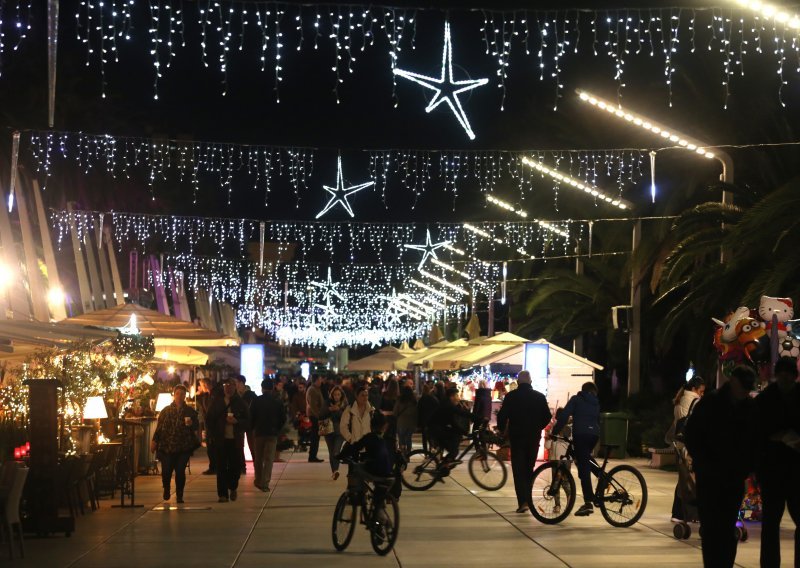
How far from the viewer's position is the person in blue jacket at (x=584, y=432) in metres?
16.4

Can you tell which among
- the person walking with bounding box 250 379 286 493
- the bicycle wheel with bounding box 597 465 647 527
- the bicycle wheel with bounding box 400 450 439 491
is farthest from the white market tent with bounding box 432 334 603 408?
the bicycle wheel with bounding box 597 465 647 527

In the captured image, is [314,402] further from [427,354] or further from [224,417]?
[427,354]

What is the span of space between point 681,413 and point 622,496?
1810 millimetres

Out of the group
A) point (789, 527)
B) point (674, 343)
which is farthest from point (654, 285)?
point (789, 527)

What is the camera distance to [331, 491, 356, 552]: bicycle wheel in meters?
13.6

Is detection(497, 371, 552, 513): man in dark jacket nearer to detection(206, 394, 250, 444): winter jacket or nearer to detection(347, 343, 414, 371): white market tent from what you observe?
detection(206, 394, 250, 444): winter jacket

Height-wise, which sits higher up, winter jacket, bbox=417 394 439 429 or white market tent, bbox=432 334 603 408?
white market tent, bbox=432 334 603 408

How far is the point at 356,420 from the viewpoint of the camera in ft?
63.3

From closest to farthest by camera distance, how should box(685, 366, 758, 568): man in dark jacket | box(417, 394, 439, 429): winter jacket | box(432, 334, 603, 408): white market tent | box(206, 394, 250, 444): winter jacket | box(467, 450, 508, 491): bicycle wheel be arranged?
box(685, 366, 758, 568): man in dark jacket
box(206, 394, 250, 444): winter jacket
box(467, 450, 508, 491): bicycle wheel
box(417, 394, 439, 429): winter jacket
box(432, 334, 603, 408): white market tent

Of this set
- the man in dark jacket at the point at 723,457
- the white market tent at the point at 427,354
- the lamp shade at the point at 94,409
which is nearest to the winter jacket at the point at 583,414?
the man in dark jacket at the point at 723,457

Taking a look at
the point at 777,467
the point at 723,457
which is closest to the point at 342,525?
the point at 723,457

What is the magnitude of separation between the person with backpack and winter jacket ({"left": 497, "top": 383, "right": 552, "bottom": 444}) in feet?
5.67

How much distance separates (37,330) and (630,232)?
25.7m

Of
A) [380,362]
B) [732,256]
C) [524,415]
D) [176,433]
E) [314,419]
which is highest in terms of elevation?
[732,256]
